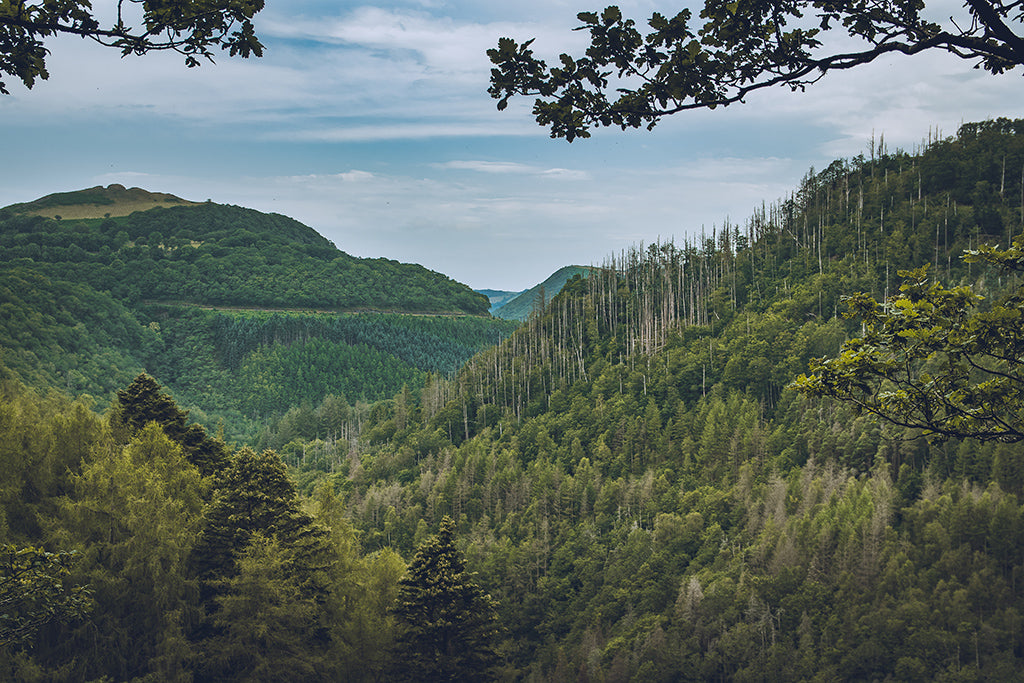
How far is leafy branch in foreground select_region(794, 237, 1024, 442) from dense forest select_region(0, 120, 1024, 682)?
89 centimetres

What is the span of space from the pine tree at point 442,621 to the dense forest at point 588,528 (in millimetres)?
150

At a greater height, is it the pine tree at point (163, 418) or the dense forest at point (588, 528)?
the pine tree at point (163, 418)

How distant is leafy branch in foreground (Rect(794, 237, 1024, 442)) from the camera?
11.5 metres

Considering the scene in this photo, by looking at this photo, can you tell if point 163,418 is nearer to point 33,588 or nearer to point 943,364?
point 33,588

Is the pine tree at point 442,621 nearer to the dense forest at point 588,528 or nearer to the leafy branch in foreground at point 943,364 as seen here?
the dense forest at point 588,528

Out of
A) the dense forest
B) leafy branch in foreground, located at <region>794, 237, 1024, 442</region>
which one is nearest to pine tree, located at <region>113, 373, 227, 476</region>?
the dense forest

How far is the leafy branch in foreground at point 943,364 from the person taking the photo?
11453mm

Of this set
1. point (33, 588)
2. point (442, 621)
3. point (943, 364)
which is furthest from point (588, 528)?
point (943, 364)

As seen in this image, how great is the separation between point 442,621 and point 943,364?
3440 centimetres

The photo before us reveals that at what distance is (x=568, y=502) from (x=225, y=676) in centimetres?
11574

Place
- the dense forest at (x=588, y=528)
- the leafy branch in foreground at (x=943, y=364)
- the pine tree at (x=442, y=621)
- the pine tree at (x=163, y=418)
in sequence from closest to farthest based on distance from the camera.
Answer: the leafy branch in foreground at (x=943, y=364) < the dense forest at (x=588, y=528) < the pine tree at (x=442, y=621) < the pine tree at (x=163, y=418)

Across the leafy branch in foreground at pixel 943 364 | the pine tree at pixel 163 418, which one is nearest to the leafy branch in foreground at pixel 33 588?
the leafy branch in foreground at pixel 943 364

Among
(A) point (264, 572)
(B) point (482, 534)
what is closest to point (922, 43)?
(A) point (264, 572)

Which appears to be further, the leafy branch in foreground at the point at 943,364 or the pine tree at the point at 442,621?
the pine tree at the point at 442,621
